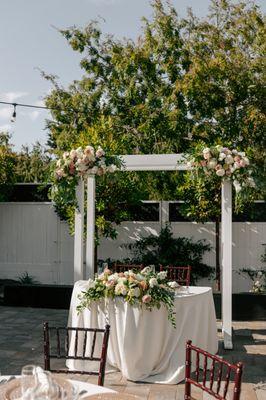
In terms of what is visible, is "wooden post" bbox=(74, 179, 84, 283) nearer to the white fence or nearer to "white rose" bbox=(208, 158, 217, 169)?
"white rose" bbox=(208, 158, 217, 169)

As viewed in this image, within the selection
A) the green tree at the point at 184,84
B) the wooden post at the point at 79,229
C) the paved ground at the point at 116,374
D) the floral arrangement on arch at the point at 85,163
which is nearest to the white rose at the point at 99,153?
the floral arrangement on arch at the point at 85,163

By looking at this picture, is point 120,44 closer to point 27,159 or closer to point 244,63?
point 244,63

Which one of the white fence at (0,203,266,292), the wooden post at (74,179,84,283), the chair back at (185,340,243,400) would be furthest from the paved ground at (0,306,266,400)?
the chair back at (185,340,243,400)

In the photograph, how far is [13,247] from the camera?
Result: 31.6ft

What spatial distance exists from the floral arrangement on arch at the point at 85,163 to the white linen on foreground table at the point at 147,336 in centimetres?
192

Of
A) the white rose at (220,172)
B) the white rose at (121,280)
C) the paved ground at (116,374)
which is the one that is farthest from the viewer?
the white rose at (220,172)

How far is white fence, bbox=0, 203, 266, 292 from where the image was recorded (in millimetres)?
8602

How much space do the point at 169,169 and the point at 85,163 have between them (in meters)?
1.11

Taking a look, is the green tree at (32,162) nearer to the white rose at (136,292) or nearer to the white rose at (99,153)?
the white rose at (99,153)

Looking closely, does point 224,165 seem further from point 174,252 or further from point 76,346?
point 76,346

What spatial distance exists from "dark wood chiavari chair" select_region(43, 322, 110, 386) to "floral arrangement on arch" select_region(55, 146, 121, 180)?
198cm

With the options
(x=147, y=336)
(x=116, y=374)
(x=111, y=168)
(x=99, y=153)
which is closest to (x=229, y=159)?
(x=111, y=168)

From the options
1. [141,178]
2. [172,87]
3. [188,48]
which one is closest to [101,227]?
[141,178]

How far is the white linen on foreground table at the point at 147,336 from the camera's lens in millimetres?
4695
